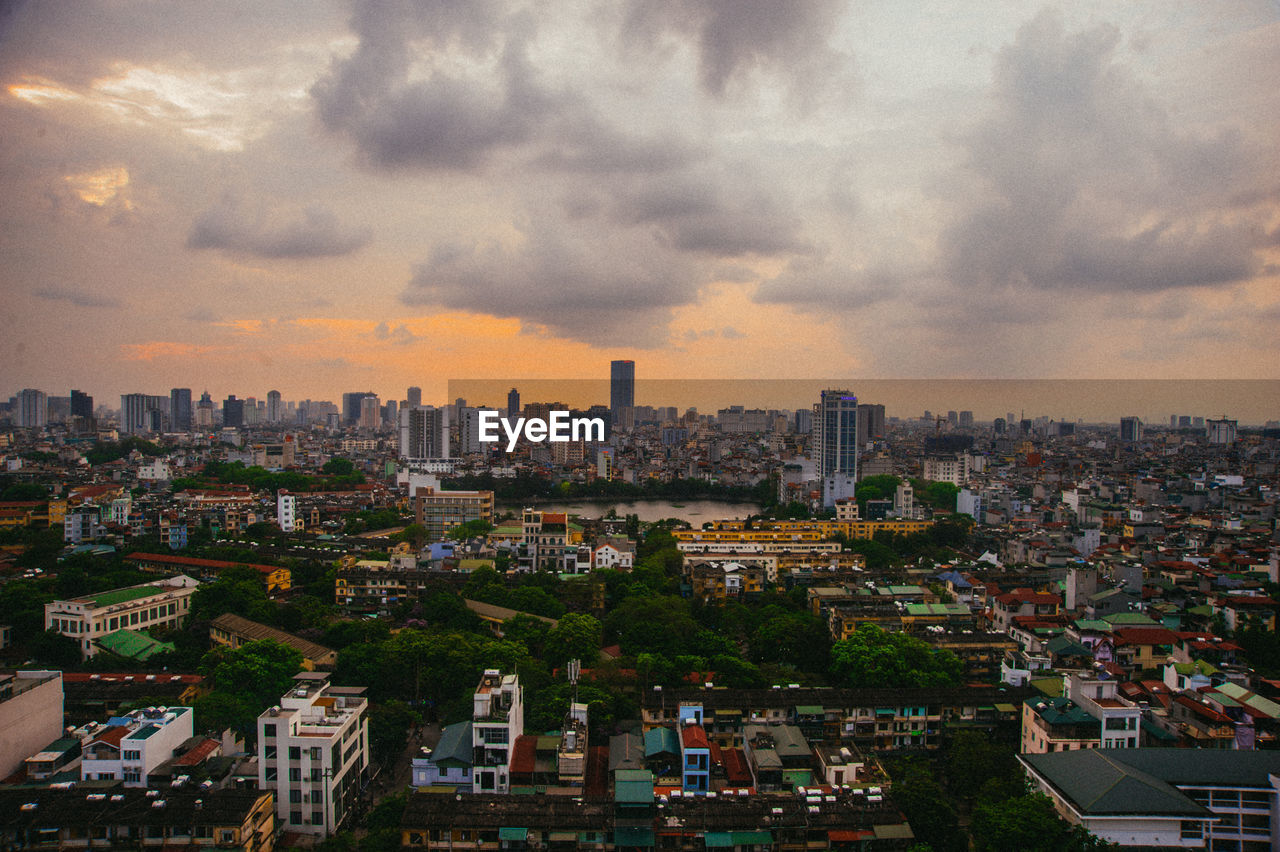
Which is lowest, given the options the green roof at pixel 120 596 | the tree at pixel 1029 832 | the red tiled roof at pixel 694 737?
the tree at pixel 1029 832

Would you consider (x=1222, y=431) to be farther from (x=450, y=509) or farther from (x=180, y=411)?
(x=180, y=411)

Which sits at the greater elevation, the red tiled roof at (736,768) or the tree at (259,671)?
the tree at (259,671)

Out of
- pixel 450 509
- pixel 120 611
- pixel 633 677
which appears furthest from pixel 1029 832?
pixel 450 509

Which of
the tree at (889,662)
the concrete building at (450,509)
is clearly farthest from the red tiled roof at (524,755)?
the concrete building at (450,509)

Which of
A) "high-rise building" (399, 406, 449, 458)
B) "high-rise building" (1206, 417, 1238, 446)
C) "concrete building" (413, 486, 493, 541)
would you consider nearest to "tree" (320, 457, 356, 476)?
"high-rise building" (399, 406, 449, 458)

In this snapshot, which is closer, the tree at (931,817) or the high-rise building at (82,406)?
the tree at (931,817)

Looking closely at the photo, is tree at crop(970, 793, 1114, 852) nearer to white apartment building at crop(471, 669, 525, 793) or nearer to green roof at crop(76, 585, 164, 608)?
white apartment building at crop(471, 669, 525, 793)

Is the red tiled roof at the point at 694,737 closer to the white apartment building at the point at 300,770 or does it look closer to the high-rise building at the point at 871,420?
the white apartment building at the point at 300,770
